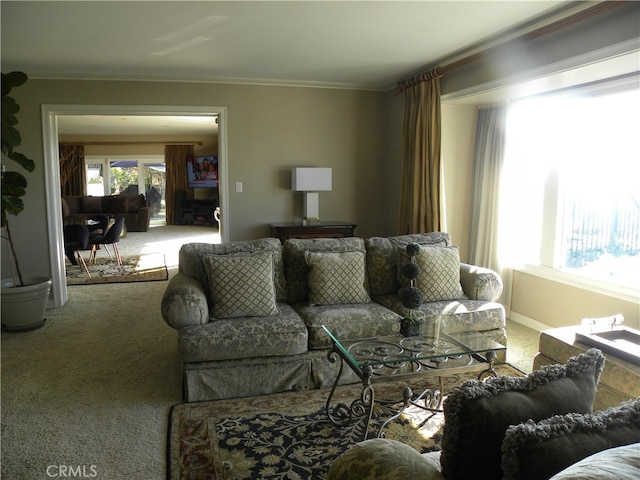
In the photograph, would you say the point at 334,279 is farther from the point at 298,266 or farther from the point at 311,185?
the point at 311,185

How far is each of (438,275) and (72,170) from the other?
38.3 feet

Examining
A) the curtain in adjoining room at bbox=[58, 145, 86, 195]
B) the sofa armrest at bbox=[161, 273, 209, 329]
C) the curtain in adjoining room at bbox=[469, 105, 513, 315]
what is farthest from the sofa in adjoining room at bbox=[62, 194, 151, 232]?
the sofa armrest at bbox=[161, 273, 209, 329]

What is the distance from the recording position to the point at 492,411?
3.38 ft

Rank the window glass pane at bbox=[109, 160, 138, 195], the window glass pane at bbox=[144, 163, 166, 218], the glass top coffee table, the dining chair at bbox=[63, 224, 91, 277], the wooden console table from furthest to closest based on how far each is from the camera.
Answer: the window glass pane at bbox=[144, 163, 166, 218]
the window glass pane at bbox=[109, 160, 138, 195]
the dining chair at bbox=[63, 224, 91, 277]
the wooden console table
the glass top coffee table

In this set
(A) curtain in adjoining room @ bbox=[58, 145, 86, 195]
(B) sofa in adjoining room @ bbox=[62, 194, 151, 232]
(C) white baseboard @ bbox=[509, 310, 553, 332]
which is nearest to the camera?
(C) white baseboard @ bbox=[509, 310, 553, 332]

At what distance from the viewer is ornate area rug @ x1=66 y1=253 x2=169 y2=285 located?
6340 millimetres

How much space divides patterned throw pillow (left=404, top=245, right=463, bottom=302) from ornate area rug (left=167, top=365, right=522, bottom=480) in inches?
32.7

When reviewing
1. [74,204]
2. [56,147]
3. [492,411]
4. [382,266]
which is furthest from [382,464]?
[74,204]

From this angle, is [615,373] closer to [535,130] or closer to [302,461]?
[302,461]

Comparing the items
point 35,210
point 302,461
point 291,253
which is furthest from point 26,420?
point 35,210

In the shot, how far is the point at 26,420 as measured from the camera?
2666 mm

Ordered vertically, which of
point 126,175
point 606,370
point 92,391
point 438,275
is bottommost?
point 92,391

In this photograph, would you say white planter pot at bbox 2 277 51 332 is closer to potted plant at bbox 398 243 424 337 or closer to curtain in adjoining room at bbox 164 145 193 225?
potted plant at bbox 398 243 424 337

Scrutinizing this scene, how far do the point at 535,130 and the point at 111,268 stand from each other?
598 centimetres
